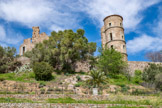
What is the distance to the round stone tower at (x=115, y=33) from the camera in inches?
1235

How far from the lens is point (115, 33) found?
31.8 meters

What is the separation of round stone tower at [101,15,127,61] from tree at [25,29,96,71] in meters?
5.98

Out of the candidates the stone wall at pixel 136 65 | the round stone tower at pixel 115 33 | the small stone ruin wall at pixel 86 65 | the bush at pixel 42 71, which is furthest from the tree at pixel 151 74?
the bush at pixel 42 71

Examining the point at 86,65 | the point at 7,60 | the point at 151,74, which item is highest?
the point at 7,60

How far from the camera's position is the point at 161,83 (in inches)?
882

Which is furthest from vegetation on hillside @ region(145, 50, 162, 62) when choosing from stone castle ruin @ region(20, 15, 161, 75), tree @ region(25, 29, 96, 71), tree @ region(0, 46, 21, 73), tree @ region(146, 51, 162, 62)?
tree @ region(0, 46, 21, 73)

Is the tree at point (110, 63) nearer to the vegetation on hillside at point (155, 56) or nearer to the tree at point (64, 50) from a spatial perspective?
the tree at point (64, 50)

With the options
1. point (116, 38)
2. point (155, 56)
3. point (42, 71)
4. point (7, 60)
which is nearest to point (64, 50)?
point (42, 71)

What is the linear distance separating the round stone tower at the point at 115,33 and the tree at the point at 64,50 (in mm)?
5982

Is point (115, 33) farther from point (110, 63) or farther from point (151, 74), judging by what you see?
point (151, 74)

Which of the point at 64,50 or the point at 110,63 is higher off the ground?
the point at 64,50

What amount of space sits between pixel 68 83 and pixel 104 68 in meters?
7.53

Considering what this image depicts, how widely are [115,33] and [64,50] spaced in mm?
11315

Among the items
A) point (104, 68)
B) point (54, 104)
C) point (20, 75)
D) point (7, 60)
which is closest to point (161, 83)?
point (104, 68)
